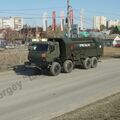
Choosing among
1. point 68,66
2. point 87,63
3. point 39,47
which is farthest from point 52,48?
point 87,63

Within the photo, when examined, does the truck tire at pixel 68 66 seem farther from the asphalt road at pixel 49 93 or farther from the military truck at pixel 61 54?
the asphalt road at pixel 49 93

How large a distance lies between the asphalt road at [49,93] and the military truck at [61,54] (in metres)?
1.39

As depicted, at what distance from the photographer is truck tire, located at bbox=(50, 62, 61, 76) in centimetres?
2350

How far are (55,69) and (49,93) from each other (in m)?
7.56

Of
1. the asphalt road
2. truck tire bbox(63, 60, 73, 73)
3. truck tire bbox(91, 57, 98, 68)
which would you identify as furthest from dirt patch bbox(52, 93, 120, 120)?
truck tire bbox(91, 57, 98, 68)

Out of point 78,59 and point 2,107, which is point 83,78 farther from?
point 2,107

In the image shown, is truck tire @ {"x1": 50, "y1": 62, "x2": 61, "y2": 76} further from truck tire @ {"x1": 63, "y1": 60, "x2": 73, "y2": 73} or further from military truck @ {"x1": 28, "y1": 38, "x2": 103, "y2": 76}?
truck tire @ {"x1": 63, "y1": 60, "x2": 73, "y2": 73}

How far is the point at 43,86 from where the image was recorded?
18406 millimetres

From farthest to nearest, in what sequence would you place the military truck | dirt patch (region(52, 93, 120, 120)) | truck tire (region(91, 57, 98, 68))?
1. truck tire (region(91, 57, 98, 68))
2. the military truck
3. dirt patch (region(52, 93, 120, 120))

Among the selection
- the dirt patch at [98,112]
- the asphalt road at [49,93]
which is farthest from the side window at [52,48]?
the dirt patch at [98,112]

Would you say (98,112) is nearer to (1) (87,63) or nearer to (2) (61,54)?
(2) (61,54)

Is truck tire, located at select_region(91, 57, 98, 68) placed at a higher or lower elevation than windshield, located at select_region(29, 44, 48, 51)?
lower

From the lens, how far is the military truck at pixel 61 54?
24.4m

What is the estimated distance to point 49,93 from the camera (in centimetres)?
1634
